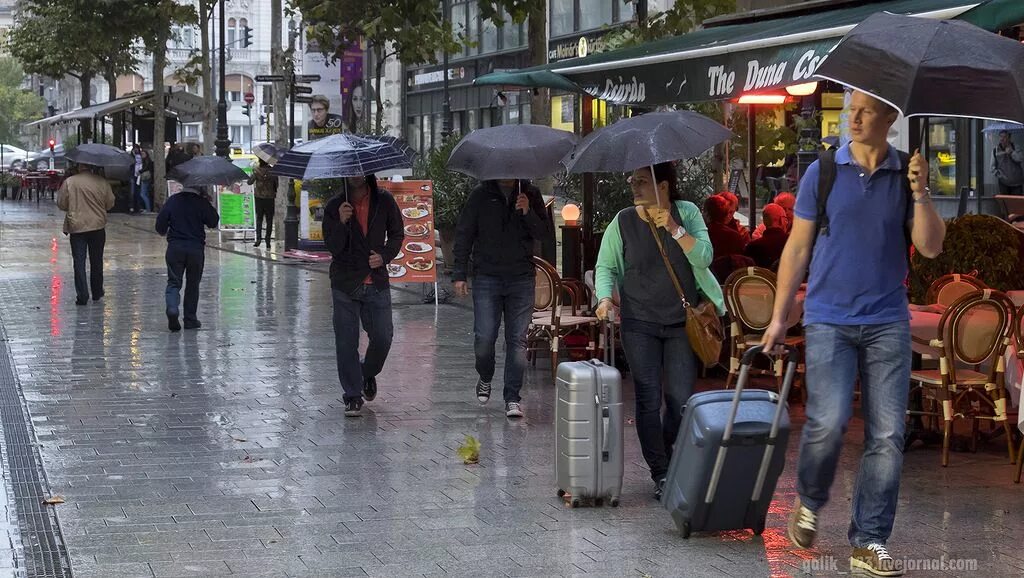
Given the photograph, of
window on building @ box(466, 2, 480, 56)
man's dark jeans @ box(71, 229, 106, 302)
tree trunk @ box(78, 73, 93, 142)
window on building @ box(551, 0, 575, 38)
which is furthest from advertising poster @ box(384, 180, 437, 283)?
tree trunk @ box(78, 73, 93, 142)

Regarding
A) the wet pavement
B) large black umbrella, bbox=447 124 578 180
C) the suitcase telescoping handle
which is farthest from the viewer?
large black umbrella, bbox=447 124 578 180

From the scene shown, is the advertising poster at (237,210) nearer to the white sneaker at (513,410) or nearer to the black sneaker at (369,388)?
the black sneaker at (369,388)

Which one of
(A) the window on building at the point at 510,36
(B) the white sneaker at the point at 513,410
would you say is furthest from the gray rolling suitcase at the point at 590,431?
(A) the window on building at the point at 510,36

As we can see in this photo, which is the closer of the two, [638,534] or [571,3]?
[638,534]

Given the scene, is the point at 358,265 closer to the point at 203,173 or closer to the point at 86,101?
the point at 203,173

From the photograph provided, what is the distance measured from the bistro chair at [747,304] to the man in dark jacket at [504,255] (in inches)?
52.7

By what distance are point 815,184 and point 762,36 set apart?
347cm

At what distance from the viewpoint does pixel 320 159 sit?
952 centimetres

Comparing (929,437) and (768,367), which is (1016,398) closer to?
(929,437)

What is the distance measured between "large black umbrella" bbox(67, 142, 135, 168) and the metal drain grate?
590 centimetres

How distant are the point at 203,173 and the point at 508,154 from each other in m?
5.84

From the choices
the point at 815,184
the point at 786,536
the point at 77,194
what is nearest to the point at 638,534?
the point at 786,536

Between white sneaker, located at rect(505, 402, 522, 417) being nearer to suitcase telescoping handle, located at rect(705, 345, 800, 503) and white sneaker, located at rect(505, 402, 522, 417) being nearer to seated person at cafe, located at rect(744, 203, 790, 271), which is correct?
seated person at cafe, located at rect(744, 203, 790, 271)

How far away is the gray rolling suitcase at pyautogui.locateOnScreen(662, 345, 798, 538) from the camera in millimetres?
6000
